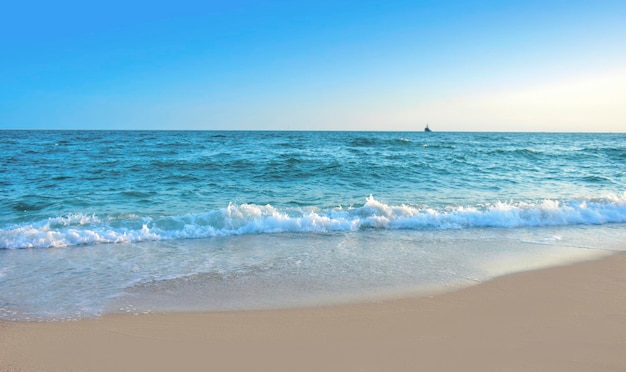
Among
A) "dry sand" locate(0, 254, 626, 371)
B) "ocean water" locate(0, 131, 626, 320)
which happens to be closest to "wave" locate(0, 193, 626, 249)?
"ocean water" locate(0, 131, 626, 320)

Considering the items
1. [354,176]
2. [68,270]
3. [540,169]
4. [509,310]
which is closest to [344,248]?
[509,310]

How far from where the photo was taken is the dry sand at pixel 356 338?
10.8 feet

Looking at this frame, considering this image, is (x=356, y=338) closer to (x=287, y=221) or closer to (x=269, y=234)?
(x=269, y=234)

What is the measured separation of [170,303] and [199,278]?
89 cm

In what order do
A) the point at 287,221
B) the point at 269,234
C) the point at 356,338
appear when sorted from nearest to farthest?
the point at 356,338 < the point at 269,234 < the point at 287,221

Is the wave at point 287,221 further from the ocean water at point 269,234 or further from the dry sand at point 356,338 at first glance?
the dry sand at point 356,338

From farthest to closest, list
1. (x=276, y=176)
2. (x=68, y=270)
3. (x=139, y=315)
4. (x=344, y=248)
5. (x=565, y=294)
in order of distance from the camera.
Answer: (x=276, y=176) < (x=344, y=248) < (x=68, y=270) < (x=565, y=294) < (x=139, y=315)

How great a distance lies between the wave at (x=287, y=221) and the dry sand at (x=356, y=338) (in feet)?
13.0

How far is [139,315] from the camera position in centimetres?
424

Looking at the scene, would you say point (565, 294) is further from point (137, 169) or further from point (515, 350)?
point (137, 169)

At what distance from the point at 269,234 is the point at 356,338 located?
477cm

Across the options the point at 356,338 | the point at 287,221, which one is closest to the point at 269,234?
the point at 287,221

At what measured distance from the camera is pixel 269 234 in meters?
8.26

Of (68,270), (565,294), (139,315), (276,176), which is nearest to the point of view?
(139,315)
